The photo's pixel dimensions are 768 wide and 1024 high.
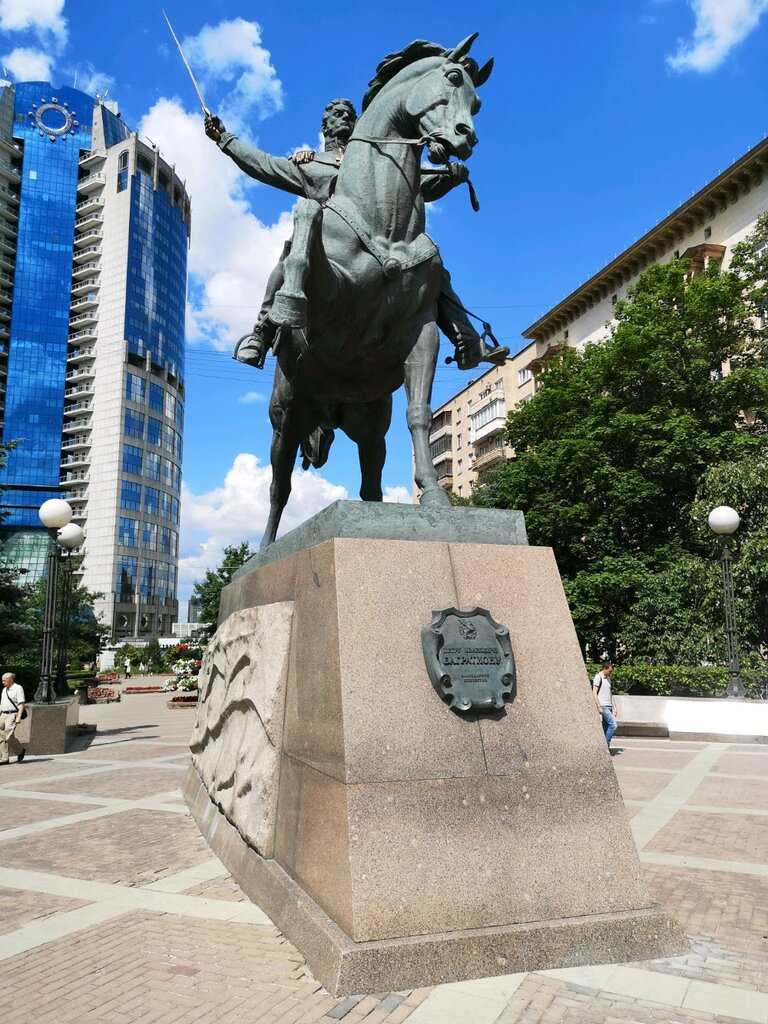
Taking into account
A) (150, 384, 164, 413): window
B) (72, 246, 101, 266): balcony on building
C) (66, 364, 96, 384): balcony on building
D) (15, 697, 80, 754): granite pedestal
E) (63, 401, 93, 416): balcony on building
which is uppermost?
(72, 246, 101, 266): balcony on building

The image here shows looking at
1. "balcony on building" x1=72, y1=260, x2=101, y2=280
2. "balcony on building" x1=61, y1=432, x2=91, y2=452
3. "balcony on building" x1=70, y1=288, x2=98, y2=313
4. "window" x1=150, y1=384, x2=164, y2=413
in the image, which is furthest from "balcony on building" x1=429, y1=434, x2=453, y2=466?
"balcony on building" x1=72, y1=260, x2=101, y2=280

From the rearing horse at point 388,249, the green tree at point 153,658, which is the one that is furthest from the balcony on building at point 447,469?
the rearing horse at point 388,249

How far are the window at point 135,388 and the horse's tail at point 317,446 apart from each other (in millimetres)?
93895

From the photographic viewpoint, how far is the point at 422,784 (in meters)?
3.69

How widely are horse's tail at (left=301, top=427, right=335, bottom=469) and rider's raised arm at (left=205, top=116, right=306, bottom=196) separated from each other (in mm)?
2050

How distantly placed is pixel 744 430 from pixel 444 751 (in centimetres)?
2614

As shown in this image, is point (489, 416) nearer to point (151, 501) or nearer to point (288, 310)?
point (151, 501)

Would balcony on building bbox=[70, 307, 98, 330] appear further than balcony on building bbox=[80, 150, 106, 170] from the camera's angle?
No

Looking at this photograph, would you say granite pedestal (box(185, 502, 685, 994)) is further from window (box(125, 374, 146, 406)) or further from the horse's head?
window (box(125, 374, 146, 406))

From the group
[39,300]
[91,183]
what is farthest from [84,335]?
[91,183]

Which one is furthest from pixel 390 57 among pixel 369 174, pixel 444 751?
pixel 444 751

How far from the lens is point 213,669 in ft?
23.6

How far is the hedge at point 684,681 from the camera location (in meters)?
18.6

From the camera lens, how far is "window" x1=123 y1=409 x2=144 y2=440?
94.9 metres
